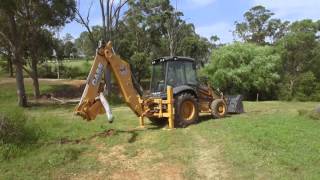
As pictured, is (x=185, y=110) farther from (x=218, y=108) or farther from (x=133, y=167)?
(x=133, y=167)

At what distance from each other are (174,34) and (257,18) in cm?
1080

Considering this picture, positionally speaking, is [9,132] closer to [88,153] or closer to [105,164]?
[88,153]

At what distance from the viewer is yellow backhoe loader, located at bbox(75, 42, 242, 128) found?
522 inches

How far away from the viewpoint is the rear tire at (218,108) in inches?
674

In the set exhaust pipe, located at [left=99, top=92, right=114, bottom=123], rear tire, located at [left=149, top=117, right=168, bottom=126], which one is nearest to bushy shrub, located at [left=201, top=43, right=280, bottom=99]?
rear tire, located at [left=149, top=117, right=168, bottom=126]

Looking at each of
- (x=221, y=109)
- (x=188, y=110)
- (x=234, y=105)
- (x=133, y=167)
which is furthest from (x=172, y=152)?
(x=234, y=105)

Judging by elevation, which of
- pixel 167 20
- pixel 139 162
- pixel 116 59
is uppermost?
pixel 167 20

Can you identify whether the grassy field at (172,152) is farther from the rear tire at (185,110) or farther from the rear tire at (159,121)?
the rear tire at (159,121)

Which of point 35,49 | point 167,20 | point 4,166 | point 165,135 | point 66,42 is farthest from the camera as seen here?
point 66,42

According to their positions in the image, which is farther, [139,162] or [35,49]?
[35,49]

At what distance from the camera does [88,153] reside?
11.6m

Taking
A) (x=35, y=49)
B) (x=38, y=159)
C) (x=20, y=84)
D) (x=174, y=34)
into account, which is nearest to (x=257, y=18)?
(x=174, y=34)

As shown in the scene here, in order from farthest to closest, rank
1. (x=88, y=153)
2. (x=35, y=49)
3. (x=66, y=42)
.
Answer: (x=66, y=42) → (x=35, y=49) → (x=88, y=153)

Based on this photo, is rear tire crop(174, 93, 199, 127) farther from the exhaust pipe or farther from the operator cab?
the exhaust pipe
